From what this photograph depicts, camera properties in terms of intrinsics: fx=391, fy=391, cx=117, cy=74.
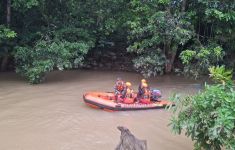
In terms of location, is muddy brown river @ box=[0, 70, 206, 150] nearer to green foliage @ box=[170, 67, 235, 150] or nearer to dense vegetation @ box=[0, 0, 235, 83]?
dense vegetation @ box=[0, 0, 235, 83]

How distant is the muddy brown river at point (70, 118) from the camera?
786 centimetres

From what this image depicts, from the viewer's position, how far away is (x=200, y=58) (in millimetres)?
11891

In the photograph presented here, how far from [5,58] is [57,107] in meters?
4.56

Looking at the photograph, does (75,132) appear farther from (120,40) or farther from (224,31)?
(120,40)

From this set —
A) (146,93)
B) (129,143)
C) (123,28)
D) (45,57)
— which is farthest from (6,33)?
(129,143)

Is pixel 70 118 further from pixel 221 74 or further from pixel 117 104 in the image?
pixel 221 74

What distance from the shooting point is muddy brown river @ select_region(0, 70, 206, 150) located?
309 inches

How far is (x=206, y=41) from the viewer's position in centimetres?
1299

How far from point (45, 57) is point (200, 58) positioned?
16.2 feet

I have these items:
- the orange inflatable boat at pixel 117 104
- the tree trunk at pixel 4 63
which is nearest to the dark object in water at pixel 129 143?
the orange inflatable boat at pixel 117 104

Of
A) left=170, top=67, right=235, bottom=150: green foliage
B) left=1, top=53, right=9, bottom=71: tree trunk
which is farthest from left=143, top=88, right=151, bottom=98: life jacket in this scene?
left=1, top=53, right=9, bottom=71: tree trunk

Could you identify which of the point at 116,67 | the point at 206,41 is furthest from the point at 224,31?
the point at 116,67

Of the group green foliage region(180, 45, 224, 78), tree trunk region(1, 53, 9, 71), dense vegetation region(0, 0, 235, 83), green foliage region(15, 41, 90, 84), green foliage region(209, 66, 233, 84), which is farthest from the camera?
tree trunk region(1, 53, 9, 71)

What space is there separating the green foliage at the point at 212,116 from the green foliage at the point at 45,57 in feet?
23.0
